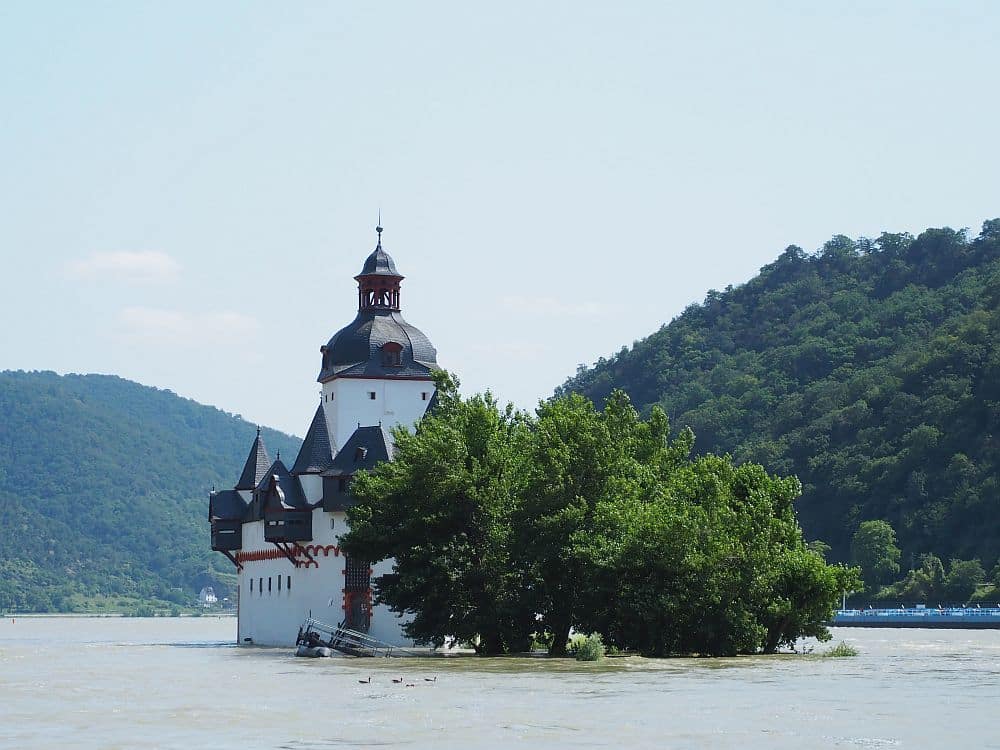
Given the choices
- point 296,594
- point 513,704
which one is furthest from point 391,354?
point 513,704

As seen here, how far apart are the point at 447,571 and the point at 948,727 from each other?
3166 cm

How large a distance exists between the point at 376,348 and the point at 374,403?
281cm

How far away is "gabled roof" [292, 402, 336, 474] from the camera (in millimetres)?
80750

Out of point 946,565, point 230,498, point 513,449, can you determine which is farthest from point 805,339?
point 513,449

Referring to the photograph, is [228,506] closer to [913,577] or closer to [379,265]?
[379,265]

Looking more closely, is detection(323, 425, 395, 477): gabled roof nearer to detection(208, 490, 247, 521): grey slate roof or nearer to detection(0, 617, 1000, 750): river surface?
detection(208, 490, 247, 521): grey slate roof

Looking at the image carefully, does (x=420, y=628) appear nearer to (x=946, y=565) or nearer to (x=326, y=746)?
(x=326, y=746)

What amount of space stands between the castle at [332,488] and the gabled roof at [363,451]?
6 cm

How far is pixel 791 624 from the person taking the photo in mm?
63969

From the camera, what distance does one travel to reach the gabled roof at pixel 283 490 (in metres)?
80.4

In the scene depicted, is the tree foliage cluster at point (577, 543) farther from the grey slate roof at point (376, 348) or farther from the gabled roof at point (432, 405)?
the grey slate roof at point (376, 348)

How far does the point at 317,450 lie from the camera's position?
8144 cm

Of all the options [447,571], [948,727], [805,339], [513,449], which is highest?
[805,339]

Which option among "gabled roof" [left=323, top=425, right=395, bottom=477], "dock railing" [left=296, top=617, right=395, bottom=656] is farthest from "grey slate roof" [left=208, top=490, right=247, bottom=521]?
"dock railing" [left=296, top=617, right=395, bottom=656]
